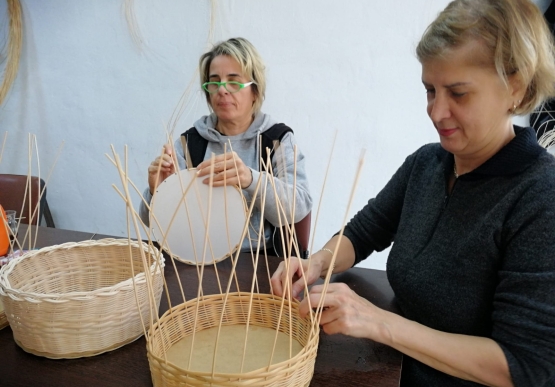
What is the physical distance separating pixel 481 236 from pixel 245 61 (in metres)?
0.98

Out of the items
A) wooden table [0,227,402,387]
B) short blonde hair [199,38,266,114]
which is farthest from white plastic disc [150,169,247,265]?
short blonde hair [199,38,266,114]

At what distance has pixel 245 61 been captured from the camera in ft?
4.68

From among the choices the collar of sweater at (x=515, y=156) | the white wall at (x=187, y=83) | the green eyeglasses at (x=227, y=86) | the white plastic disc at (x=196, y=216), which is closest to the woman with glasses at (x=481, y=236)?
the collar of sweater at (x=515, y=156)

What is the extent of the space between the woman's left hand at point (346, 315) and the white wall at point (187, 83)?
4.20 ft

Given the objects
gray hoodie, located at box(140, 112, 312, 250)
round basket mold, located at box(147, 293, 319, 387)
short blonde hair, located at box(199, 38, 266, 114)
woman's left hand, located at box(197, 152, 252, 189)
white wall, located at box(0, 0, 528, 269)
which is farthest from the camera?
white wall, located at box(0, 0, 528, 269)

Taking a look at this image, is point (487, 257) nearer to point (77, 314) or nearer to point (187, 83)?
point (77, 314)

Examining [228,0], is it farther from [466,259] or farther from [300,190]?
[466,259]

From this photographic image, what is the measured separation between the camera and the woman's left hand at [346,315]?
2.26 feet

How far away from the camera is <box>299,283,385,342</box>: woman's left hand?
0.69m

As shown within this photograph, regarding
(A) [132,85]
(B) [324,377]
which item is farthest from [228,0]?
(B) [324,377]

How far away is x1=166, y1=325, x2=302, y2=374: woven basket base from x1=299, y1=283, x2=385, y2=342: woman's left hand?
0.22 ft

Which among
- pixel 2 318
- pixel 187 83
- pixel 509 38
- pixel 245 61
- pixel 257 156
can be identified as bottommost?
pixel 2 318

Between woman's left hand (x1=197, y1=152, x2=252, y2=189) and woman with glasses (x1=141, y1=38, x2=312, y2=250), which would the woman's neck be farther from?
woman's left hand (x1=197, y1=152, x2=252, y2=189)

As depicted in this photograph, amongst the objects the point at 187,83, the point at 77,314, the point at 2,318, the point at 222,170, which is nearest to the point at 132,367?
the point at 77,314
